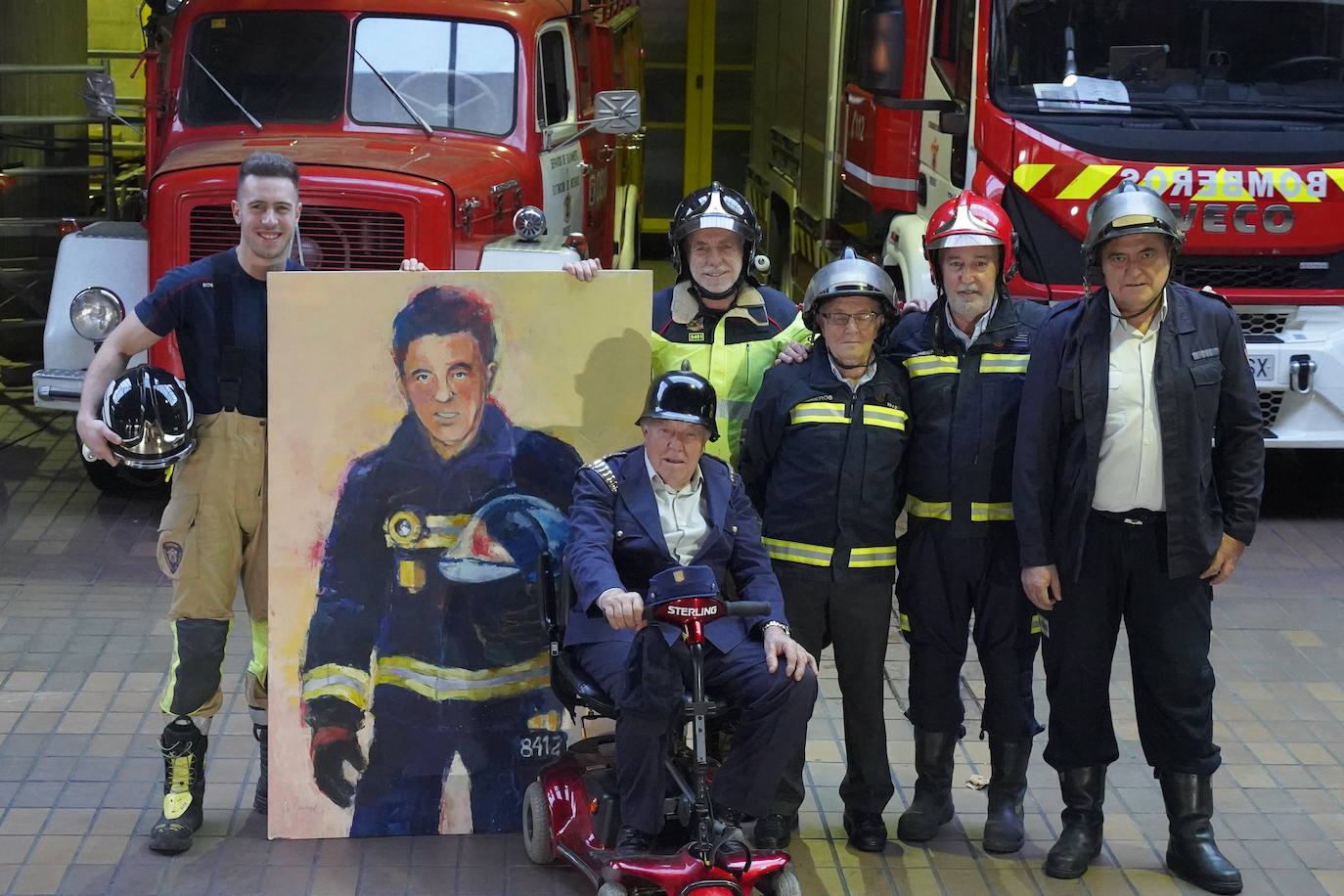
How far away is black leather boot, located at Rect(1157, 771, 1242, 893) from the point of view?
5.24 m

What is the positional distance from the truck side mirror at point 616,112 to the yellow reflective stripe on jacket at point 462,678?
412 cm

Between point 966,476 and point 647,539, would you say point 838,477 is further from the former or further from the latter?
point 647,539

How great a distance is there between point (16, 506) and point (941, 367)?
568 centimetres

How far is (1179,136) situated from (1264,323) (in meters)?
1.17

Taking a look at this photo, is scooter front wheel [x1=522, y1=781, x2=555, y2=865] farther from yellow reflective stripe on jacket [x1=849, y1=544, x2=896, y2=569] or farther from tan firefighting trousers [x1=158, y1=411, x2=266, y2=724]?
yellow reflective stripe on jacket [x1=849, y1=544, x2=896, y2=569]

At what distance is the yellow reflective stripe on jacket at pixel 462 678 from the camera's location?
17.7ft

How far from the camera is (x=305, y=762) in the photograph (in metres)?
5.37

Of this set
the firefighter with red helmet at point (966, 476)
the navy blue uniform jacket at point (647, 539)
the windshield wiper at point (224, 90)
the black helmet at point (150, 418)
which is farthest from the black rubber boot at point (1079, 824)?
the windshield wiper at point (224, 90)

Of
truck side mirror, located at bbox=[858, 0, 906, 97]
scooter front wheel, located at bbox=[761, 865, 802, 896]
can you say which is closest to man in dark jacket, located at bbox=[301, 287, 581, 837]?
scooter front wheel, located at bbox=[761, 865, 802, 896]

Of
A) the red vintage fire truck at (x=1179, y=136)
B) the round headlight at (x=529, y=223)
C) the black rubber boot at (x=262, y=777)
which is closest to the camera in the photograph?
the black rubber boot at (x=262, y=777)

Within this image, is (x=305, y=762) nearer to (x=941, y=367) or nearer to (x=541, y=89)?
(x=941, y=367)

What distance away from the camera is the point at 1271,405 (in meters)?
8.97

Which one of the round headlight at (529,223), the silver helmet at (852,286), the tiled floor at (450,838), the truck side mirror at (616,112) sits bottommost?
the tiled floor at (450,838)

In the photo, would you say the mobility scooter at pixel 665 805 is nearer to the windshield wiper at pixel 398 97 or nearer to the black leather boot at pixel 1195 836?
the black leather boot at pixel 1195 836
